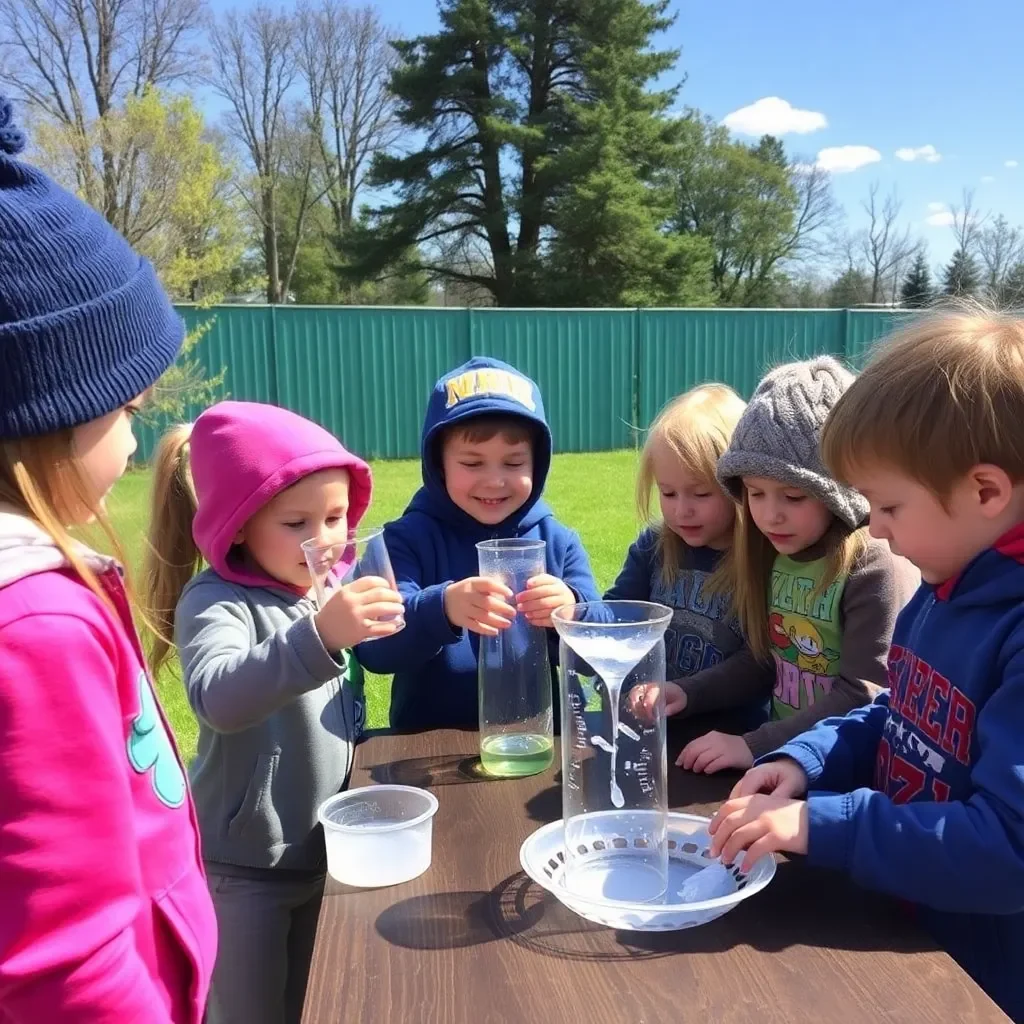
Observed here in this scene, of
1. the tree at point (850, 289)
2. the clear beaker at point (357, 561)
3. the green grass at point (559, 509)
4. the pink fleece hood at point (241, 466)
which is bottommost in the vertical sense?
the green grass at point (559, 509)

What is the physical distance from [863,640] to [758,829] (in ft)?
2.76

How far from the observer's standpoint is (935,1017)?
1.07 meters

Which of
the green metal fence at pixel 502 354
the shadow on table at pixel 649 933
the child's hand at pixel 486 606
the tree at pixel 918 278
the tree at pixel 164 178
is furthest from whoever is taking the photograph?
the tree at pixel 918 278

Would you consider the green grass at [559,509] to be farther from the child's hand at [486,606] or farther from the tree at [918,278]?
the tree at [918,278]

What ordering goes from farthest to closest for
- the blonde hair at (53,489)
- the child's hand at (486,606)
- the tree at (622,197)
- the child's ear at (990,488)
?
the tree at (622,197)
the child's hand at (486,606)
the child's ear at (990,488)
the blonde hair at (53,489)

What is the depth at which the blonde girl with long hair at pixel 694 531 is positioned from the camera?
2451 mm

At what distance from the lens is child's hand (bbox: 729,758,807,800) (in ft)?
5.17

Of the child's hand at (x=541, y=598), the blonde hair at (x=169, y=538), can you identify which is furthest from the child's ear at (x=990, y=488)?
the blonde hair at (x=169, y=538)

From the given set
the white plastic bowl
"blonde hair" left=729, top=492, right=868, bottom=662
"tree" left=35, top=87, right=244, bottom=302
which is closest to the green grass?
the white plastic bowl

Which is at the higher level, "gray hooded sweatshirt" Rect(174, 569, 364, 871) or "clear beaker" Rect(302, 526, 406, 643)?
"clear beaker" Rect(302, 526, 406, 643)

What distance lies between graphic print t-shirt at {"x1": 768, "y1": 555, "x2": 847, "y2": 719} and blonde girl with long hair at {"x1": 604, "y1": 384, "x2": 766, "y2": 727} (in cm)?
13

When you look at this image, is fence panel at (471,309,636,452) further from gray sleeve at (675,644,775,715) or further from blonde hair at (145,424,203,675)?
gray sleeve at (675,644,775,715)

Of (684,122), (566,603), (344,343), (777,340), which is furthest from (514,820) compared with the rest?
(684,122)

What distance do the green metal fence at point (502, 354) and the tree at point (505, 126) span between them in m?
9.92
